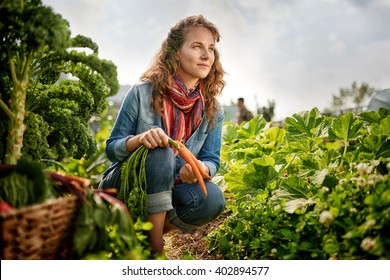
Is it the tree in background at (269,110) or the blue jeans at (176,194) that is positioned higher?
the tree in background at (269,110)

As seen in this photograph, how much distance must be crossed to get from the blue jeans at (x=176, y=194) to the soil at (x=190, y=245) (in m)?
0.31

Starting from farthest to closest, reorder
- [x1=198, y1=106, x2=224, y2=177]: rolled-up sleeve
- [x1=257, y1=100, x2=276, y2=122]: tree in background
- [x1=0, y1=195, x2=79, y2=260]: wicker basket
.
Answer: [x1=257, y1=100, x2=276, y2=122]: tree in background → [x1=198, y1=106, x2=224, y2=177]: rolled-up sleeve → [x1=0, y1=195, x2=79, y2=260]: wicker basket

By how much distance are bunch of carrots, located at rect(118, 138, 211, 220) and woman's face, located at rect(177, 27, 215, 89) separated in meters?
0.42

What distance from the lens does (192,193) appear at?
2.02 meters

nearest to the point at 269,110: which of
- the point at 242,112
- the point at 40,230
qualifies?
the point at 242,112

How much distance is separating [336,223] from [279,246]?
334mm

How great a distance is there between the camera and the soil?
239cm

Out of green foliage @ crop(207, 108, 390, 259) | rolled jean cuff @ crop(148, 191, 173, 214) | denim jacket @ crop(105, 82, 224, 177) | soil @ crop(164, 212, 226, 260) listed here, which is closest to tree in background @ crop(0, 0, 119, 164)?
denim jacket @ crop(105, 82, 224, 177)

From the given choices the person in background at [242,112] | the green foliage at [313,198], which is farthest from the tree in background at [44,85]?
the person in background at [242,112]

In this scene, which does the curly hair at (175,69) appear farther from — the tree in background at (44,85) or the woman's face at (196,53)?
the tree in background at (44,85)

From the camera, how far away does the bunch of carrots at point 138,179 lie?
1.77 m

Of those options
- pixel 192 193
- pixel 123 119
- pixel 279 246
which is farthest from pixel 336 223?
pixel 123 119

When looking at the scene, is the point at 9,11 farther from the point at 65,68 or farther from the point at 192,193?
the point at 192,193

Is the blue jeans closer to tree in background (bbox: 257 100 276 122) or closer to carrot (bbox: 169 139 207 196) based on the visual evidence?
carrot (bbox: 169 139 207 196)
